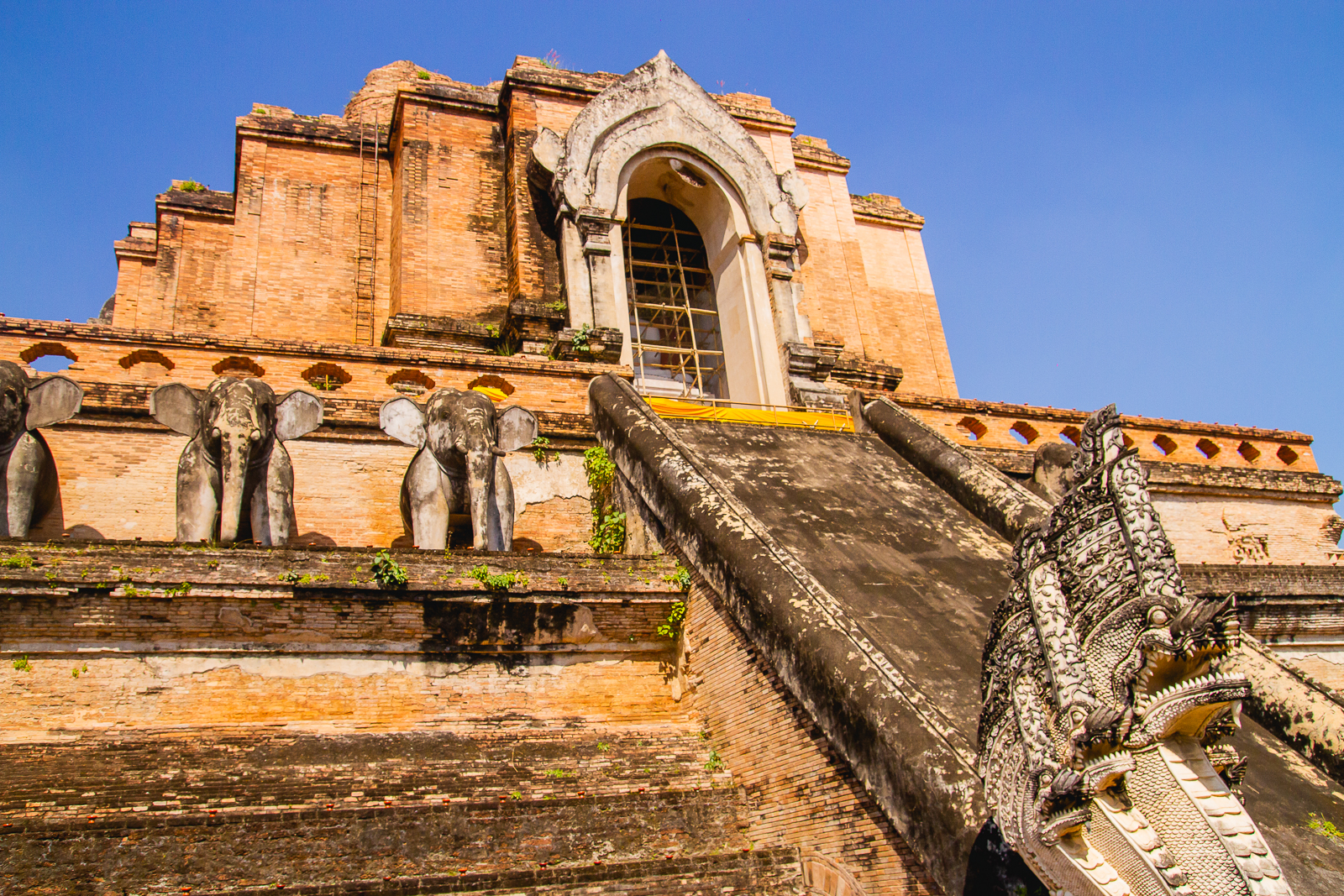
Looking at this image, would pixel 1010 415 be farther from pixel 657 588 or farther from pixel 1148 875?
pixel 1148 875

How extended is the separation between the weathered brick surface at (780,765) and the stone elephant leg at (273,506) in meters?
3.09

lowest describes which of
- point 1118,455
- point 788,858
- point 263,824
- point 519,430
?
point 788,858

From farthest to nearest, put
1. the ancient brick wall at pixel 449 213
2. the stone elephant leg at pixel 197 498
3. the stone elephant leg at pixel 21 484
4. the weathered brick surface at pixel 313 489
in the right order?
the ancient brick wall at pixel 449 213 → the weathered brick surface at pixel 313 489 → the stone elephant leg at pixel 21 484 → the stone elephant leg at pixel 197 498

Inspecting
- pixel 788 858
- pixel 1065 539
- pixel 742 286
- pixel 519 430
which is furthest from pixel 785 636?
pixel 742 286

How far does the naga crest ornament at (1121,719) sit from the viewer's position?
297 cm

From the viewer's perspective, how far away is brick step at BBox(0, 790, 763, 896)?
4480 mm

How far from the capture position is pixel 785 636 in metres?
5.53

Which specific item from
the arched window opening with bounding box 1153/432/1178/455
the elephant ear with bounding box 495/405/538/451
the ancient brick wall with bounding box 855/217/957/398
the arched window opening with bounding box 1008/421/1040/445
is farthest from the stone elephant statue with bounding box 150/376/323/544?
the arched window opening with bounding box 1153/432/1178/455

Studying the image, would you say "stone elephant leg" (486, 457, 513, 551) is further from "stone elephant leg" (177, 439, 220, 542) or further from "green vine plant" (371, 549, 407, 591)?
"stone elephant leg" (177, 439, 220, 542)

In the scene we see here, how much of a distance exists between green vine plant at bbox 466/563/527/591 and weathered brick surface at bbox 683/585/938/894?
1191 millimetres

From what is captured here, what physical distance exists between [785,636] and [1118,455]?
2.64m

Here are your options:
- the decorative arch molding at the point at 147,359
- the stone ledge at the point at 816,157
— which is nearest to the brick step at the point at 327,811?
the decorative arch molding at the point at 147,359

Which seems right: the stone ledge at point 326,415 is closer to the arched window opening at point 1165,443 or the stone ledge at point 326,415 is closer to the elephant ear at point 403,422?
the elephant ear at point 403,422

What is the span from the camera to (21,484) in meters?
7.21
